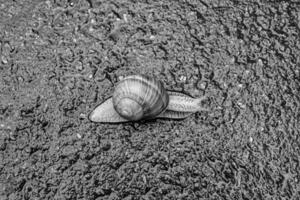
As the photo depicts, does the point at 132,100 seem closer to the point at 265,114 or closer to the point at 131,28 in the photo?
the point at 131,28

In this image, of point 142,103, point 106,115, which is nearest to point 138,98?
point 142,103

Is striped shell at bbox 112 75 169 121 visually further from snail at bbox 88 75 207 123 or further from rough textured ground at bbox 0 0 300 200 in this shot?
rough textured ground at bbox 0 0 300 200

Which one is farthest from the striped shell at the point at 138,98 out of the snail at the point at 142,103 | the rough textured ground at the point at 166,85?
the rough textured ground at the point at 166,85

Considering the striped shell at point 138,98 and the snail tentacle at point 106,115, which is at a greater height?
the striped shell at point 138,98

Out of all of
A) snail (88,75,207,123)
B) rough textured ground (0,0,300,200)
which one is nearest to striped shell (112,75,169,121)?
snail (88,75,207,123)

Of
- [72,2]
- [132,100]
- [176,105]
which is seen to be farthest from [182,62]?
[72,2]

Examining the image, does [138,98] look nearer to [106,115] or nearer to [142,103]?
[142,103]

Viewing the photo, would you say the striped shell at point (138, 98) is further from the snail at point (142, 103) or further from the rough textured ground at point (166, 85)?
the rough textured ground at point (166, 85)
